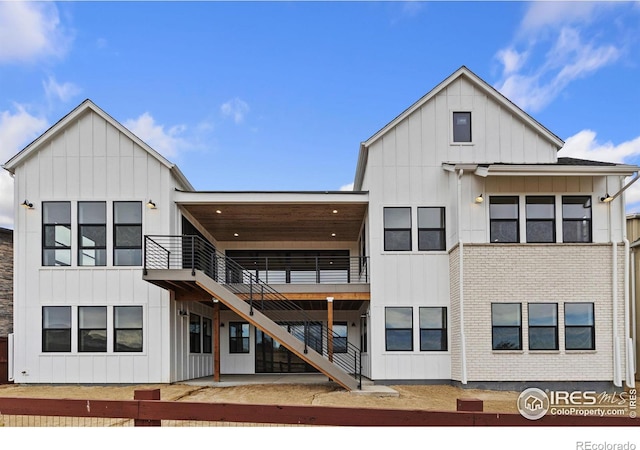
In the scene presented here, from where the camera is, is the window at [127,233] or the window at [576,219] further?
the window at [127,233]

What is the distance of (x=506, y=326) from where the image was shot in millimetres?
14047

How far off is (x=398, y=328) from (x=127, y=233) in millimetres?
8560

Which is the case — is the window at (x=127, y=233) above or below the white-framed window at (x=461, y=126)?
below

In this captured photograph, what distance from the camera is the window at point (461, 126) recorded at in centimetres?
1559

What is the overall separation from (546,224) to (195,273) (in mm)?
9972

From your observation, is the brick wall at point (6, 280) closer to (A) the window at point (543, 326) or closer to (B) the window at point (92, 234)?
(B) the window at point (92, 234)

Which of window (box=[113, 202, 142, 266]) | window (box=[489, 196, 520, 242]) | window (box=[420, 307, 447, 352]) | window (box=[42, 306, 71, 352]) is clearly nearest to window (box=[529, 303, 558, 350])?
window (box=[489, 196, 520, 242])

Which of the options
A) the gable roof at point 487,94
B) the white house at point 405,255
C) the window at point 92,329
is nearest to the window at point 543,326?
the white house at point 405,255

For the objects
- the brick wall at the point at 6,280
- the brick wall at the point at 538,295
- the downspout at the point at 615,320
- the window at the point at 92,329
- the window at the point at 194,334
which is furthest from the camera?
the brick wall at the point at 6,280

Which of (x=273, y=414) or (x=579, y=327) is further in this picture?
(x=579, y=327)

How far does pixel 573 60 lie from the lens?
2055cm

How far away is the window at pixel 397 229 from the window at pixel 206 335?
7950 mm

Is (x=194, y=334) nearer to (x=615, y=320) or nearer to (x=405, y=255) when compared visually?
(x=405, y=255)

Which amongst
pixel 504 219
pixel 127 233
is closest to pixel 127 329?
pixel 127 233
